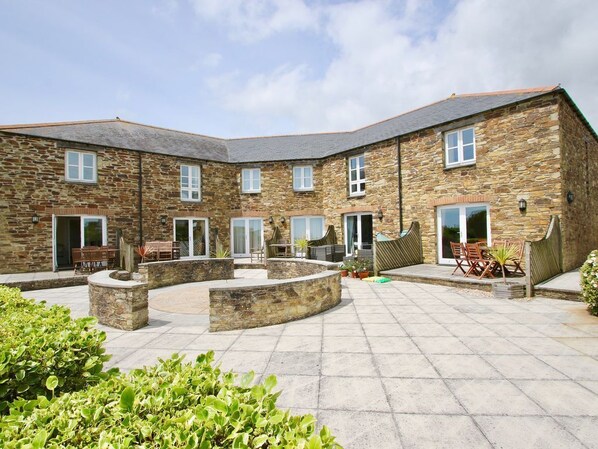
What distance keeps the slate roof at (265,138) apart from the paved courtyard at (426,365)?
8004mm

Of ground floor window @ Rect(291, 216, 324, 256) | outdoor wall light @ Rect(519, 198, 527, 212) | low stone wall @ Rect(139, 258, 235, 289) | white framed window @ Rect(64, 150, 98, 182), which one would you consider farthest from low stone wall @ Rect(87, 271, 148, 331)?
ground floor window @ Rect(291, 216, 324, 256)

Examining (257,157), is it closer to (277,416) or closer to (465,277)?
(465,277)

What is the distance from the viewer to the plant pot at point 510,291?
723 cm

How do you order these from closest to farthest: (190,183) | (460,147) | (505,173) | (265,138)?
1. (505,173)
2. (460,147)
3. (190,183)
4. (265,138)

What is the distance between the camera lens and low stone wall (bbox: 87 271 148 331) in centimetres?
561

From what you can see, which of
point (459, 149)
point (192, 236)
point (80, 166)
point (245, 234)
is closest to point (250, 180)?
point (245, 234)

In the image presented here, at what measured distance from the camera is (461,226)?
11.0 m

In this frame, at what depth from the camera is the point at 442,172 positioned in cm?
1142

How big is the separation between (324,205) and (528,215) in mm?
9533

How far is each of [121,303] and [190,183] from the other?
11.3 metres

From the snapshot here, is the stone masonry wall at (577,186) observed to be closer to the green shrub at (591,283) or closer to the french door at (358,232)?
the green shrub at (591,283)

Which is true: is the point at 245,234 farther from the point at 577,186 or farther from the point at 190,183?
the point at 577,186

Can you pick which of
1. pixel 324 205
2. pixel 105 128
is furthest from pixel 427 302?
pixel 105 128

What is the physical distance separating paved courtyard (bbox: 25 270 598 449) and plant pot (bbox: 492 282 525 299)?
43 centimetres
